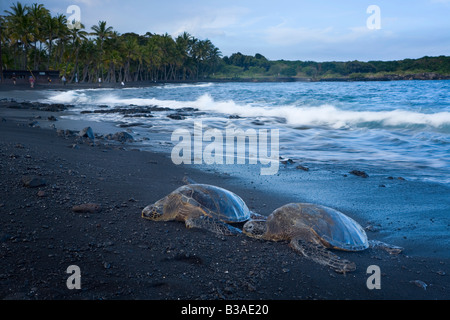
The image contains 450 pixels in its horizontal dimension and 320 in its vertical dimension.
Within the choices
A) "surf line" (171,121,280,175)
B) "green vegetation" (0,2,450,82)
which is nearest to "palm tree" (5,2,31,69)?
"green vegetation" (0,2,450,82)

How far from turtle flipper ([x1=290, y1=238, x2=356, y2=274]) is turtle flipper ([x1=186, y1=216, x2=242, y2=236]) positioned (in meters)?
0.75

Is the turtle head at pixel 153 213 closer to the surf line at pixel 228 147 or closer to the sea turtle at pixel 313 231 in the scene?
the sea turtle at pixel 313 231

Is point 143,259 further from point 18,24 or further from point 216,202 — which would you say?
point 18,24

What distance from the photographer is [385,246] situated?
153 inches

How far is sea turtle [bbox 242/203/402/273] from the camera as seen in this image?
3.78 metres

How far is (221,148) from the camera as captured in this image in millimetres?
9992

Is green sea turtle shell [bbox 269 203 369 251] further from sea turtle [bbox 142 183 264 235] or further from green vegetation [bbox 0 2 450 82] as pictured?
green vegetation [bbox 0 2 450 82]

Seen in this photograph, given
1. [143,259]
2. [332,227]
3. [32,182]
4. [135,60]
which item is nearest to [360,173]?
[332,227]

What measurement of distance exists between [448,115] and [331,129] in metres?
6.25

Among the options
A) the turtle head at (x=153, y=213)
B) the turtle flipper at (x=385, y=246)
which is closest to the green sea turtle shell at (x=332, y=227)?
the turtle flipper at (x=385, y=246)

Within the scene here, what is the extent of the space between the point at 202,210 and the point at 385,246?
89.2 inches

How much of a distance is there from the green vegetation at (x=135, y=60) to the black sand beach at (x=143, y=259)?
57.8m

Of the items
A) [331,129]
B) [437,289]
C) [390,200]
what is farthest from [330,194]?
[331,129]

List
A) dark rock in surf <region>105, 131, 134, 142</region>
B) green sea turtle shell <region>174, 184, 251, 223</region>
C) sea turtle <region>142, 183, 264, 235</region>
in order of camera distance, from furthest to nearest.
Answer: dark rock in surf <region>105, 131, 134, 142</region>
green sea turtle shell <region>174, 184, 251, 223</region>
sea turtle <region>142, 183, 264, 235</region>
